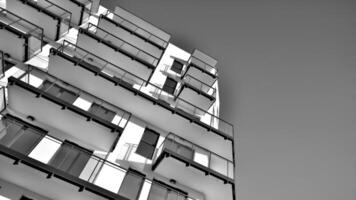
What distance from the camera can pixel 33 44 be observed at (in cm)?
1411

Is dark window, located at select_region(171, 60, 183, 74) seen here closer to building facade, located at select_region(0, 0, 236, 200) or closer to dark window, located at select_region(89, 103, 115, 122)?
building facade, located at select_region(0, 0, 236, 200)

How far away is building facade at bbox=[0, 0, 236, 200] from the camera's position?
9.47m

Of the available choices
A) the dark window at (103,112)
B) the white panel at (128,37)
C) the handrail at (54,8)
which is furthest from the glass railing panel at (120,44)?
the dark window at (103,112)

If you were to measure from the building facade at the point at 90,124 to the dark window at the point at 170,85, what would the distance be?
9 cm

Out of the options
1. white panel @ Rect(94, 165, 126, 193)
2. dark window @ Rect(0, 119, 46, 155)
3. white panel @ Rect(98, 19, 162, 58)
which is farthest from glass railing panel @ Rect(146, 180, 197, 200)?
white panel @ Rect(98, 19, 162, 58)

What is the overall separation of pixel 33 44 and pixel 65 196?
8679mm

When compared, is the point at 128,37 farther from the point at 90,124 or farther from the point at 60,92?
the point at 90,124

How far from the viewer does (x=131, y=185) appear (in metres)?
11.1

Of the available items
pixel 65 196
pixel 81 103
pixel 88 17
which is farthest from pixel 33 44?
pixel 65 196

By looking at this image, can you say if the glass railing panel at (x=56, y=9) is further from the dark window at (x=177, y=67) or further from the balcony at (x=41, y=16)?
the dark window at (x=177, y=67)

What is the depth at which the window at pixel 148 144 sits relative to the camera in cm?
1328

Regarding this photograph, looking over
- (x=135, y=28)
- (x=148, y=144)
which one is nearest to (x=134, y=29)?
(x=135, y=28)

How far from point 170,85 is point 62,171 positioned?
36.8 feet

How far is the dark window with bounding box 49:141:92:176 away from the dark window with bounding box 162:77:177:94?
27.9 ft
